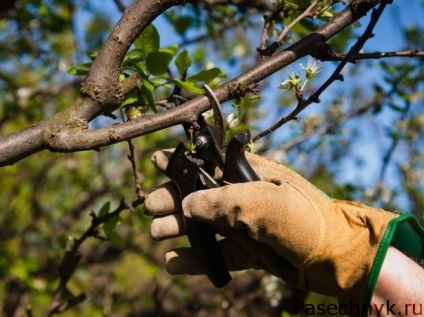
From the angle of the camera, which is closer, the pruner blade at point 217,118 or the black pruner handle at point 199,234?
the pruner blade at point 217,118

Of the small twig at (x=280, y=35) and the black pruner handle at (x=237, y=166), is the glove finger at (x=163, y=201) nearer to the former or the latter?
the black pruner handle at (x=237, y=166)

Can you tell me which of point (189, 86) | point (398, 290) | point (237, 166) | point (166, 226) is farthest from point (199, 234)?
point (398, 290)

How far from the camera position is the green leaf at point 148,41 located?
1.36m

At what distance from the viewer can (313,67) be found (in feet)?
4.30

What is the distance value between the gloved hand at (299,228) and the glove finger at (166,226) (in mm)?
146

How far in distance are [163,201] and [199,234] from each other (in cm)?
13

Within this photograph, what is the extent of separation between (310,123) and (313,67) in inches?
74.1

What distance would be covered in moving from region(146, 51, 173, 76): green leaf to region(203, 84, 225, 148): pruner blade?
18cm

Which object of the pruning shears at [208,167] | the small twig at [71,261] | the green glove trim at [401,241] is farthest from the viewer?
the small twig at [71,261]

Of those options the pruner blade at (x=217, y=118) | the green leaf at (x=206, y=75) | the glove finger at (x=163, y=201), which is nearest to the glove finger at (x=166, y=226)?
the glove finger at (x=163, y=201)

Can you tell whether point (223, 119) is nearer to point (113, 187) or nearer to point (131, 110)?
point (131, 110)

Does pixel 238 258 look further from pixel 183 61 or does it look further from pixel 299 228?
pixel 183 61

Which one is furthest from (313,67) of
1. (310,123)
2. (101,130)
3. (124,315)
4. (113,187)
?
(124,315)

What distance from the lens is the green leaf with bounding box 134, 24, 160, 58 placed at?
1358 mm
